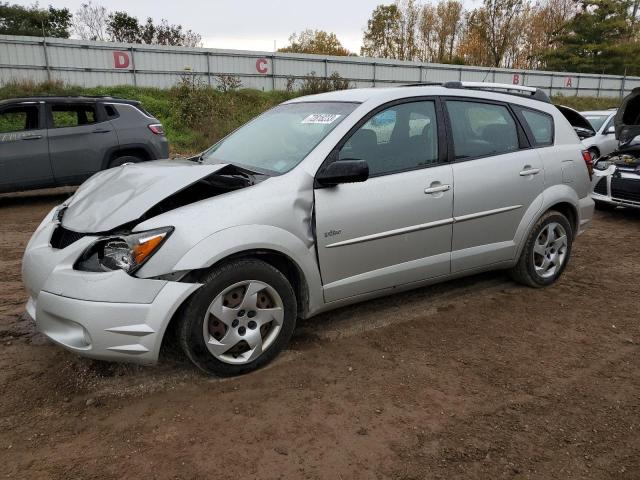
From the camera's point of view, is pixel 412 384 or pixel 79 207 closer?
pixel 412 384

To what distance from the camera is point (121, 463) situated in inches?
93.8

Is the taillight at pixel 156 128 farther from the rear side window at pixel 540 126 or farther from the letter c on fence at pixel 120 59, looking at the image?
the letter c on fence at pixel 120 59

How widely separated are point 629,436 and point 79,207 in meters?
3.45

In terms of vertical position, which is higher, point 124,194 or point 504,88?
point 504,88

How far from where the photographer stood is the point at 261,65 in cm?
2398

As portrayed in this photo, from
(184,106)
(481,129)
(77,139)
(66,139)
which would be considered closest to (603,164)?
(481,129)

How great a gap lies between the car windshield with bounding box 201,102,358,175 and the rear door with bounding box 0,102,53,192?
5.01 meters

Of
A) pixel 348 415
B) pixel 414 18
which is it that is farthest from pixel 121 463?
pixel 414 18

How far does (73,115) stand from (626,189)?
8.68 m

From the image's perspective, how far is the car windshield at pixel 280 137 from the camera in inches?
138

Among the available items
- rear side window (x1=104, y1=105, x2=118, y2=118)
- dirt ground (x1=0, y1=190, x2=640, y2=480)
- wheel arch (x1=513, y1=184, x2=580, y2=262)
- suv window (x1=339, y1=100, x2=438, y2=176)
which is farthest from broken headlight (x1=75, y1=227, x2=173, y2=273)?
rear side window (x1=104, y1=105, x2=118, y2=118)

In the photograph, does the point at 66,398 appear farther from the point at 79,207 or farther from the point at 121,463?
the point at 79,207

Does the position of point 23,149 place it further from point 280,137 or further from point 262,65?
point 262,65

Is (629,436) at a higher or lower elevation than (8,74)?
lower
